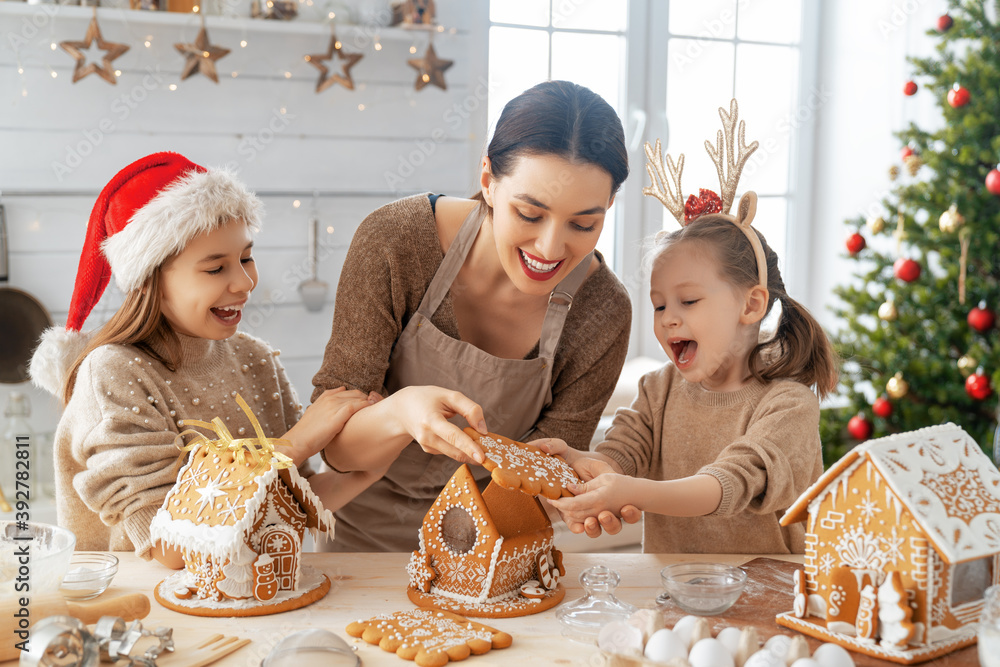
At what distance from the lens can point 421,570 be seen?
1229 millimetres

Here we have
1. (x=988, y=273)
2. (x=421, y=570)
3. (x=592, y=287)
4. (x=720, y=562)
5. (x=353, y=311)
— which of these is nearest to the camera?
(x=421, y=570)

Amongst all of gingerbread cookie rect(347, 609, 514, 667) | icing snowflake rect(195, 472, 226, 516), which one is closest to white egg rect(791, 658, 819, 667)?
gingerbread cookie rect(347, 609, 514, 667)

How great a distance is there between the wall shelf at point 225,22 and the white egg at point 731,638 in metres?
2.91

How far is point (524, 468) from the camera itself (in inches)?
46.5

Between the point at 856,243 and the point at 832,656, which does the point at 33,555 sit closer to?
the point at 832,656

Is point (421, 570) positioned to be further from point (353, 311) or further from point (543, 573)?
point (353, 311)

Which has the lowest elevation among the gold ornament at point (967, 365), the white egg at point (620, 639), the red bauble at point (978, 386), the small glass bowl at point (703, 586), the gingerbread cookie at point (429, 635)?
the red bauble at point (978, 386)

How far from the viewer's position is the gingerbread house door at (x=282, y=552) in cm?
117

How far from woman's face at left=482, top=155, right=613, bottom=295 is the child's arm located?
38 cm

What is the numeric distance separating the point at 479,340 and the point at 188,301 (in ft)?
1.82

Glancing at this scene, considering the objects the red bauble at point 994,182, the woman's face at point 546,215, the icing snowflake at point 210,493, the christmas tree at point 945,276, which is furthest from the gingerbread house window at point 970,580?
the red bauble at point 994,182

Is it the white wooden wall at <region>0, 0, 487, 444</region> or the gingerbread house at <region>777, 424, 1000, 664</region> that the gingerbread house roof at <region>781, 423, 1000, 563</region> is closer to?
the gingerbread house at <region>777, 424, 1000, 664</region>

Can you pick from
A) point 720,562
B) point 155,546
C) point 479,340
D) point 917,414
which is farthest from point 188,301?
point 917,414

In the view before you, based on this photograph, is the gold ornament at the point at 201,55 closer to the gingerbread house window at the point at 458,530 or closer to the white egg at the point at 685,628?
the gingerbread house window at the point at 458,530
